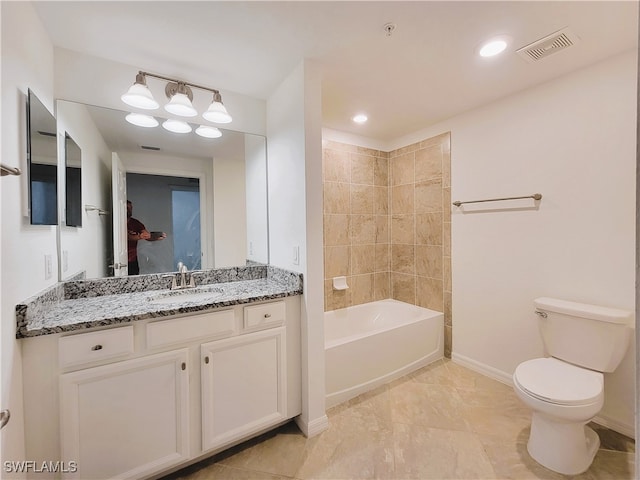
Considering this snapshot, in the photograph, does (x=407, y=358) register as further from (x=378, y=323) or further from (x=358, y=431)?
(x=358, y=431)

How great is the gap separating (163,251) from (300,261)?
96 cm

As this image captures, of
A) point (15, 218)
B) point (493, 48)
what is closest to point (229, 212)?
point (15, 218)

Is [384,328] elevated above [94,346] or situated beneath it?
situated beneath

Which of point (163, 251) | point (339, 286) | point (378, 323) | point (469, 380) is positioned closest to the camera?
point (163, 251)

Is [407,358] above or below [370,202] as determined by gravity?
below

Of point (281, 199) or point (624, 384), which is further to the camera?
point (281, 199)

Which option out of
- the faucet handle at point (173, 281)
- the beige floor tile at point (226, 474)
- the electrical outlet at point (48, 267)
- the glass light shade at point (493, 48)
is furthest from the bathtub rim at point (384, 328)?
the glass light shade at point (493, 48)

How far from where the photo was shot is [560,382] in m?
1.50

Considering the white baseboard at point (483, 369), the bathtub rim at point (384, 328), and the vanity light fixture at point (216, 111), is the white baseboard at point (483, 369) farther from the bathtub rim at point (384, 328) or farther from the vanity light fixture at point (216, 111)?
the vanity light fixture at point (216, 111)

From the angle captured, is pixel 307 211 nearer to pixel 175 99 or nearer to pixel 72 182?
pixel 175 99

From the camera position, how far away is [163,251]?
187cm

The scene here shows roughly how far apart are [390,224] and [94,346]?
279cm

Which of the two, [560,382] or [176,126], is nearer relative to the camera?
[560,382]

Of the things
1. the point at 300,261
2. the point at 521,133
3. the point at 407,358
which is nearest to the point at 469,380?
the point at 407,358
